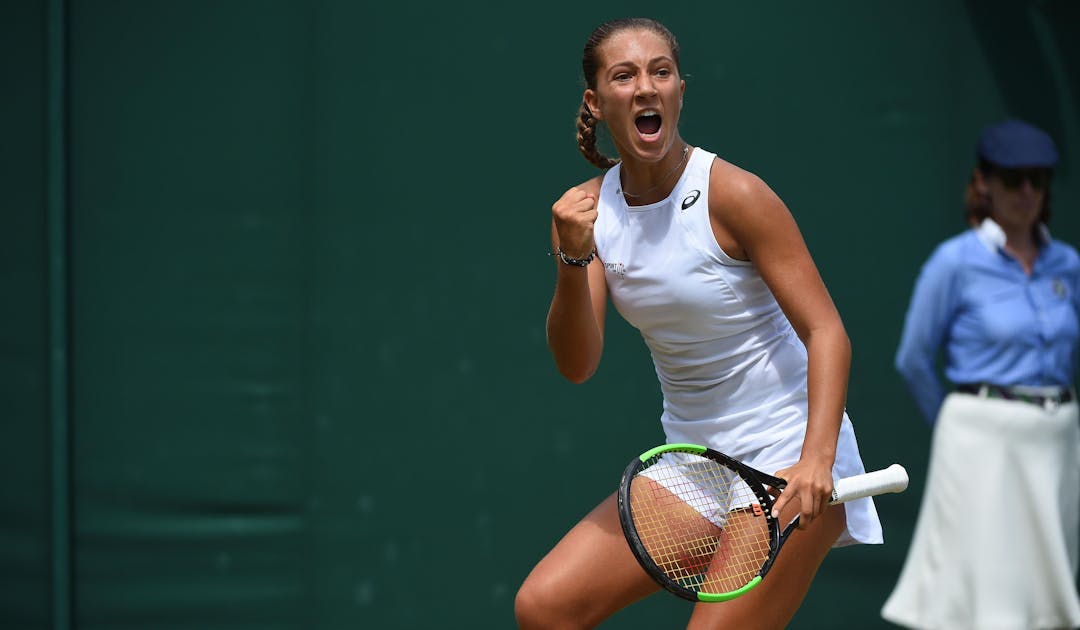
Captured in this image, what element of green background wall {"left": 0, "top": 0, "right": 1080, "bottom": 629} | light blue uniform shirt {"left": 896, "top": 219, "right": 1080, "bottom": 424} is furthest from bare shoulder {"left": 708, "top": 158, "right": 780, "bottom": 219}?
light blue uniform shirt {"left": 896, "top": 219, "right": 1080, "bottom": 424}

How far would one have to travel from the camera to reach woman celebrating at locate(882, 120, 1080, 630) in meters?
4.82

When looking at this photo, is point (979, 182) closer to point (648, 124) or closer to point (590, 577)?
point (648, 124)

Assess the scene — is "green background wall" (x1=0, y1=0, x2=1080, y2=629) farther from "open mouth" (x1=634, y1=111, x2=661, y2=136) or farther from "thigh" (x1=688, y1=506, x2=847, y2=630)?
"thigh" (x1=688, y1=506, x2=847, y2=630)

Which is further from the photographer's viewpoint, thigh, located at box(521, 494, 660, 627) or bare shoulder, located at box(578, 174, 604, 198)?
bare shoulder, located at box(578, 174, 604, 198)

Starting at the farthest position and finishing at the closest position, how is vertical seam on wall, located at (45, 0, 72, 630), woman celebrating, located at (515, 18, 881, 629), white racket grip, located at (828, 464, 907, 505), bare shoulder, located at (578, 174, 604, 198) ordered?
vertical seam on wall, located at (45, 0, 72, 630) < bare shoulder, located at (578, 174, 604, 198) < woman celebrating, located at (515, 18, 881, 629) < white racket grip, located at (828, 464, 907, 505)

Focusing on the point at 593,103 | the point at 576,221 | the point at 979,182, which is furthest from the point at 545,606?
the point at 979,182

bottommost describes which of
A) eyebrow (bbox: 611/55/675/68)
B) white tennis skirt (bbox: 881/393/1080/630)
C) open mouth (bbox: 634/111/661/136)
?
white tennis skirt (bbox: 881/393/1080/630)

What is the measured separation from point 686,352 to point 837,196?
211cm

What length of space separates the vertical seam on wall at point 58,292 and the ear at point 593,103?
2333mm

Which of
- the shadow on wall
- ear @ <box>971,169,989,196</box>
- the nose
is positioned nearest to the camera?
the nose

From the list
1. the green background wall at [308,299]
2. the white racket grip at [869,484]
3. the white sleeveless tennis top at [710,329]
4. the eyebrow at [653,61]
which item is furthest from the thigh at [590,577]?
the green background wall at [308,299]

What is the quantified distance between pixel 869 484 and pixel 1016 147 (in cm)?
245

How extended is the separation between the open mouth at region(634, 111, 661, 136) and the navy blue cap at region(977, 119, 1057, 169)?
86.8 inches

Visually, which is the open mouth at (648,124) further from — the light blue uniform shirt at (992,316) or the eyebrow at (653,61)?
the light blue uniform shirt at (992,316)
